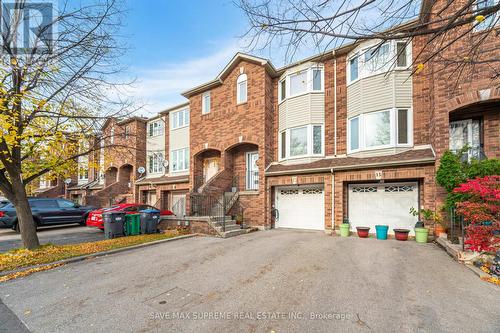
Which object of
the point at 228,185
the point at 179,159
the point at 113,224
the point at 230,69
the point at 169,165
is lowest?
the point at 113,224

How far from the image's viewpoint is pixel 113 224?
1004 centimetres

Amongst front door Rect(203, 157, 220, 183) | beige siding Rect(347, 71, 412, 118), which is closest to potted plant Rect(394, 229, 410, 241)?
beige siding Rect(347, 71, 412, 118)

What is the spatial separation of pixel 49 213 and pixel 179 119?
32.3ft

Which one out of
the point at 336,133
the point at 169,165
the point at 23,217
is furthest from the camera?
the point at 169,165

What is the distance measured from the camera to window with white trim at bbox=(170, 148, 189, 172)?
56.9ft

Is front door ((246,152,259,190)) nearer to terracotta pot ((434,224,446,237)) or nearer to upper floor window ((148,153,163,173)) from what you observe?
terracotta pot ((434,224,446,237))

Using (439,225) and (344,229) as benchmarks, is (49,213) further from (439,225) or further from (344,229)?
Result: (439,225)

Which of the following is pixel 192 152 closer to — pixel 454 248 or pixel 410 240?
pixel 410 240

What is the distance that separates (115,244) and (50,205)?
26.9 feet

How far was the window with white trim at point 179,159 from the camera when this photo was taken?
1734 centimetres

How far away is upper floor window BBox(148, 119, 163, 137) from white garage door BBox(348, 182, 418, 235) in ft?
50.9

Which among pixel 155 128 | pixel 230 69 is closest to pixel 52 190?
pixel 155 128

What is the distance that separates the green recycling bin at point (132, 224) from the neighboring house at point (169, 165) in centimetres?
500

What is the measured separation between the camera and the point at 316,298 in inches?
167
